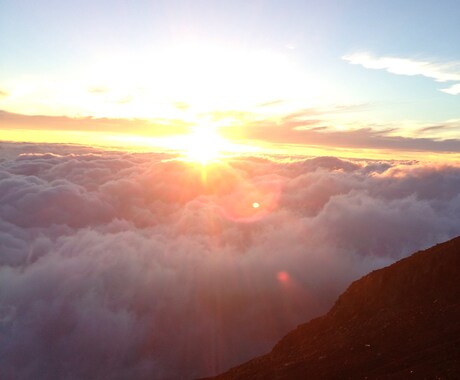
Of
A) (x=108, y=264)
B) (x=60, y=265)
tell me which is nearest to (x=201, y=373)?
(x=108, y=264)

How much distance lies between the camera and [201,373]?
163625mm

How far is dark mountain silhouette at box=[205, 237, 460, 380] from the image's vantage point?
965 inches

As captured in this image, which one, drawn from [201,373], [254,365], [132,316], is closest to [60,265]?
[132,316]

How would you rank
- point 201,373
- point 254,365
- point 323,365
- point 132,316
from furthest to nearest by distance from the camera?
point 132,316 → point 201,373 → point 254,365 → point 323,365

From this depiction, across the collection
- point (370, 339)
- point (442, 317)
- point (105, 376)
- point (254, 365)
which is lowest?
point (105, 376)

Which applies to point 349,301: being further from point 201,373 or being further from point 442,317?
point 201,373

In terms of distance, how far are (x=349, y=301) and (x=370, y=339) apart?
554 inches

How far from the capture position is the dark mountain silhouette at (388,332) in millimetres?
24516

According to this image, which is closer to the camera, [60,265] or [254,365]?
[254,365]

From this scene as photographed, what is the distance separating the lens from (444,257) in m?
38.5

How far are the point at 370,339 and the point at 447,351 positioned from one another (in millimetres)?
7247

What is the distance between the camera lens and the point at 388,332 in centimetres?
3044

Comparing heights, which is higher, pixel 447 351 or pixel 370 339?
pixel 447 351

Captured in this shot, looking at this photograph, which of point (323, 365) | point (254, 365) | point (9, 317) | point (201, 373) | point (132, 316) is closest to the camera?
point (323, 365)
